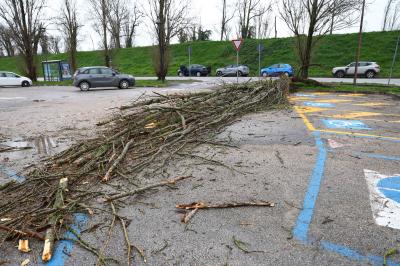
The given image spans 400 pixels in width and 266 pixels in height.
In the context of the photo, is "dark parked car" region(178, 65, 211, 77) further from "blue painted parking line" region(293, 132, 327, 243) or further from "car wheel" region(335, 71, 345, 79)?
"blue painted parking line" region(293, 132, 327, 243)

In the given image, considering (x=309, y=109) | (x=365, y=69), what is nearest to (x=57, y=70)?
(x=309, y=109)

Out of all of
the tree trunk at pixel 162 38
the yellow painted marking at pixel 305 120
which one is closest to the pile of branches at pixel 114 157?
the yellow painted marking at pixel 305 120

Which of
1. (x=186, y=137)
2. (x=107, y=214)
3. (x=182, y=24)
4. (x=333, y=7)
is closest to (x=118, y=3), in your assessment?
(x=182, y=24)

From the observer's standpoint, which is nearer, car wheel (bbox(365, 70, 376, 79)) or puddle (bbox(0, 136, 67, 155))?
puddle (bbox(0, 136, 67, 155))

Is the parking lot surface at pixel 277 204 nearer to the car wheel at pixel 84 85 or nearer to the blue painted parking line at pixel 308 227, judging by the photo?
the blue painted parking line at pixel 308 227

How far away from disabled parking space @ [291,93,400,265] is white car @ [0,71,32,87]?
29607mm

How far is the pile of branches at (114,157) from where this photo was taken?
3479 mm

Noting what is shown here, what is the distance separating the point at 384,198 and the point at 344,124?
4489 mm

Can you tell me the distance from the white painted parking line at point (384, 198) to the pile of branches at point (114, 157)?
2.81 meters

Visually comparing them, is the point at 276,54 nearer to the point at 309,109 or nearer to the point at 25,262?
the point at 309,109

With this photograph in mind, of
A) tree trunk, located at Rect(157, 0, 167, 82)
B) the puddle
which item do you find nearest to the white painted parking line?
the puddle

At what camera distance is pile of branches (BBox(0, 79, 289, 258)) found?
3.48 meters

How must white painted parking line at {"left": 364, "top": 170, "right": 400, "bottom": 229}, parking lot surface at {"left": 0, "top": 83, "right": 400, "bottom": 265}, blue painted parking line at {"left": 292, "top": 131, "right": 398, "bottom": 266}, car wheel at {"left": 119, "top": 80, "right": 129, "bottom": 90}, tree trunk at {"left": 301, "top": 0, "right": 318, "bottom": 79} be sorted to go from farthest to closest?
car wheel at {"left": 119, "top": 80, "right": 129, "bottom": 90}, tree trunk at {"left": 301, "top": 0, "right": 318, "bottom": 79}, white painted parking line at {"left": 364, "top": 170, "right": 400, "bottom": 229}, parking lot surface at {"left": 0, "top": 83, "right": 400, "bottom": 265}, blue painted parking line at {"left": 292, "top": 131, "right": 398, "bottom": 266}

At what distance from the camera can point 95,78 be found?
2112cm
